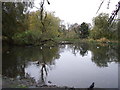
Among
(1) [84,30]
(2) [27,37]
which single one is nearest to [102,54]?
(2) [27,37]

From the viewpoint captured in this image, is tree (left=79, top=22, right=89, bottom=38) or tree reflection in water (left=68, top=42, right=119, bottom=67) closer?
tree reflection in water (left=68, top=42, right=119, bottom=67)

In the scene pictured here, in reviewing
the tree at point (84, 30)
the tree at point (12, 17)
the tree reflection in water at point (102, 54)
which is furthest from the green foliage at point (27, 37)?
the tree at point (84, 30)

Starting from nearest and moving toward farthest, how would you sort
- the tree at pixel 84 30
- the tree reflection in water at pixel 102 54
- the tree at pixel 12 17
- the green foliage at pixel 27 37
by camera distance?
the tree reflection in water at pixel 102 54
the tree at pixel 12 17
the green foliage at pixel 27 37
the tree at pixel 84 30

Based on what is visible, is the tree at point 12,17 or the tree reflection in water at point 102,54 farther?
the tree at point 12,17

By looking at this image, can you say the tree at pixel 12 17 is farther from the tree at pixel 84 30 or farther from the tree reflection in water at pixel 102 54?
the tree at pixel 84 30

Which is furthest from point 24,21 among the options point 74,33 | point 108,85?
point 74,33

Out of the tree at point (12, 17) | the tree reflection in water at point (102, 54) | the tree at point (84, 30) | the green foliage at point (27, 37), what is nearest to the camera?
the tree reflection in water at point (102, 54)

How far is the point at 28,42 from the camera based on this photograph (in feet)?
101

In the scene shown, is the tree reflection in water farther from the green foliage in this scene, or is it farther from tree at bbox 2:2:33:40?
tree at bbox 2:2:33:40

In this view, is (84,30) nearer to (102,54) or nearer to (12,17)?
(12,17)

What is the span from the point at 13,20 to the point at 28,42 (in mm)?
4884

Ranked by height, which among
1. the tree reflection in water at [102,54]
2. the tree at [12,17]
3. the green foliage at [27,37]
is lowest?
the tree reflection in water at [102,54]

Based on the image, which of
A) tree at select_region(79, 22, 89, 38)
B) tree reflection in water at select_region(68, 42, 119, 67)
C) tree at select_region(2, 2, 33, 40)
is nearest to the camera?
tree reflection in water at select_region(68, 42, 119, 67)

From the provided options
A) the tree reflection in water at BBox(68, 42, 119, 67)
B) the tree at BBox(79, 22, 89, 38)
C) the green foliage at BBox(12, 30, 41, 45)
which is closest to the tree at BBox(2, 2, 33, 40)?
the green foliage at BBox(12, 30, 41, 45)
